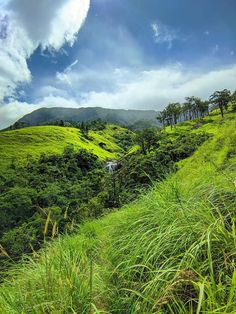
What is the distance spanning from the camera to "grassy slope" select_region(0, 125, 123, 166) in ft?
366

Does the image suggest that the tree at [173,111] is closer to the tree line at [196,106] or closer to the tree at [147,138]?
the tree line at [196,106]

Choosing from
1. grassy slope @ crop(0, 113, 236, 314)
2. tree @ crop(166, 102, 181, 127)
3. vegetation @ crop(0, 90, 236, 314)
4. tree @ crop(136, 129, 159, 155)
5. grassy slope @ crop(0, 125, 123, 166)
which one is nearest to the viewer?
grassy slope @ crop(0, 113, 236, 314)

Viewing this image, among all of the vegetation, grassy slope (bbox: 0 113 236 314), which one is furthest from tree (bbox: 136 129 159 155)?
grassy slope (bbox: 0 113 236 314)

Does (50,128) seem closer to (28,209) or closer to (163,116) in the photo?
(163,116)

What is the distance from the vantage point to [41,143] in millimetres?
125562

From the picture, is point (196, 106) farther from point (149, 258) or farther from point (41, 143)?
point (149, 258)

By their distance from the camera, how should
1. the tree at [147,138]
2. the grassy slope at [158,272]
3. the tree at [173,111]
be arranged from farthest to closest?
the tree at [173,111] → the tree at [147,138] → the grassy slope at [158,272]

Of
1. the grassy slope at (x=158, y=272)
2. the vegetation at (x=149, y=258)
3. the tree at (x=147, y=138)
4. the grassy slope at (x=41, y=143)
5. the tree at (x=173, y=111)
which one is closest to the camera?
the grassy slope at (x=158, y=272)

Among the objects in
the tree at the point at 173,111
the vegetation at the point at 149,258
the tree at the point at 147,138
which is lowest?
the tree at the point at 147,138

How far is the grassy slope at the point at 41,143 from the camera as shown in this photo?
112m

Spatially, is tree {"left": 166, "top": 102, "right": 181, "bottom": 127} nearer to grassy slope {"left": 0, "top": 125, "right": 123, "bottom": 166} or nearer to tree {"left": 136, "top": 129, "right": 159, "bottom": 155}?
grassy slope {"left": 0, "top": 125, "right": 123, "bottom": 166}

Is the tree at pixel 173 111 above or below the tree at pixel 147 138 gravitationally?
above

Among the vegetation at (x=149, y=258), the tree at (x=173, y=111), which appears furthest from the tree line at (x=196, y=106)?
the vegetation at (x=149, y=258)

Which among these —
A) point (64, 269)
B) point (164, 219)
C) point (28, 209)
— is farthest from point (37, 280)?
point (28, 209)
